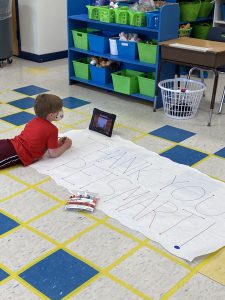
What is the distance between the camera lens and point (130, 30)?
13.1 ft

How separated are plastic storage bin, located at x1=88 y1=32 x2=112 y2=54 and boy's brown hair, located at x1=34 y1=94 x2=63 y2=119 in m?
1.54

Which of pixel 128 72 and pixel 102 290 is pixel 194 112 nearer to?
pixel 128 72

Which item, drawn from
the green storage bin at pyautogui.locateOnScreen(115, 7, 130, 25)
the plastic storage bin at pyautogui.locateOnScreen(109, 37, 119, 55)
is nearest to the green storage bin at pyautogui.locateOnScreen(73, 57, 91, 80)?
the plastic storage bin at pyautogui.locateOnScreen(109, 37, 119, 55)

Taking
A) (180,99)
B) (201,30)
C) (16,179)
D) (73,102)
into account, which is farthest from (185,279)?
(201,30)

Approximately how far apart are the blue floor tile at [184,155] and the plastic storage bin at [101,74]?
141 centimetres

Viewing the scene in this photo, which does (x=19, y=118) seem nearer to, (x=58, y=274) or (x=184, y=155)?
(x=184, y=155)

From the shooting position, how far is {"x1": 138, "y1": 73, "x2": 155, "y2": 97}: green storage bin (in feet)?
12.3

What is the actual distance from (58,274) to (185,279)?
0.54 m

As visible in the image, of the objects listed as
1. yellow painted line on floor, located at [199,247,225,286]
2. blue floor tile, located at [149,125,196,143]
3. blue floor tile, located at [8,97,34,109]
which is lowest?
blue floor tile, located at [8,97,34,109]

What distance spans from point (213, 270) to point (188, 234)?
9.7 inches

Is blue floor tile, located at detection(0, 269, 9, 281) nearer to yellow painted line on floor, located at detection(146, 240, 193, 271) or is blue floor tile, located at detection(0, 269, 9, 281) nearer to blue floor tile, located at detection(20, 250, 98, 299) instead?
blue floor tile, located at detection(20, 250, 98, 299)

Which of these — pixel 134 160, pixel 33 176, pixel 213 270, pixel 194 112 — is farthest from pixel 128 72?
pixel 213 270

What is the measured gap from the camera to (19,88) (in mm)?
4391

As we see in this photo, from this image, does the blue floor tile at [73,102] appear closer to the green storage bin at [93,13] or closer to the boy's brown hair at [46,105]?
the green storage bin at [93,13]
